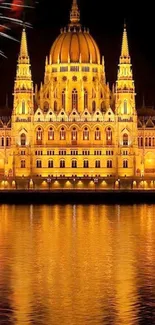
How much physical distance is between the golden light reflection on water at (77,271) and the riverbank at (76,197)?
1933 centimetres

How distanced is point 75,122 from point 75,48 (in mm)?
9768

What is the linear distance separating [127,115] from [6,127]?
43.7 feet

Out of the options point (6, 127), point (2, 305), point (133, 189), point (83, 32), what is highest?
point (83, 32)

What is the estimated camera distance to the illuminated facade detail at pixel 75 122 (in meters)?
114

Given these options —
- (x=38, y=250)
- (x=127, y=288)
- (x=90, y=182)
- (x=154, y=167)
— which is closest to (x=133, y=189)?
(x=90, y=182)

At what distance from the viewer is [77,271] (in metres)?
46.5

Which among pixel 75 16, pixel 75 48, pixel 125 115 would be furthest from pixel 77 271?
pixel 75 16

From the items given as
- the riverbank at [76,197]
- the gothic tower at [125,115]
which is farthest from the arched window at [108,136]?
the riverbank at [76,197]

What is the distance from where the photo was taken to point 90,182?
359 feet

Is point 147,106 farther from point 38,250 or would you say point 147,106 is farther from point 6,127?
point 38,250

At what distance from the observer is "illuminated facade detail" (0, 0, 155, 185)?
114 m

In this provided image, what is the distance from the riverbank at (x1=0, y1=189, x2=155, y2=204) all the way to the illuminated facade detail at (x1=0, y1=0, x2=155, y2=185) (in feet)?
50.7

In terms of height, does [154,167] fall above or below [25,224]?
above

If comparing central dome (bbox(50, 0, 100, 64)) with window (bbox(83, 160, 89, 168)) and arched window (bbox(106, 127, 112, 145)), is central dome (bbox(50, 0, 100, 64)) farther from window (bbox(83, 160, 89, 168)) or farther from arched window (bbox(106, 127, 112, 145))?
window (bbox(83, 160, 89, 168))
